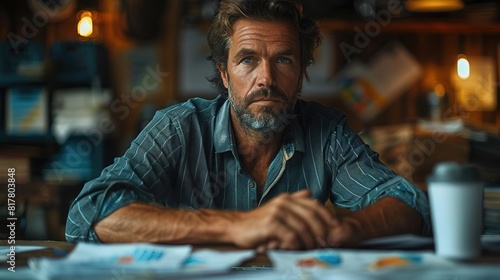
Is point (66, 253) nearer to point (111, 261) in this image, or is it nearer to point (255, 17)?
point (111, 261)

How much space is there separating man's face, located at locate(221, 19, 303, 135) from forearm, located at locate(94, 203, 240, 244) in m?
0.59

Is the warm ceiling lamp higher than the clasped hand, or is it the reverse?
the warm ceiling lamp

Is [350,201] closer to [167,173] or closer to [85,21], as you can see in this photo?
[167,173]

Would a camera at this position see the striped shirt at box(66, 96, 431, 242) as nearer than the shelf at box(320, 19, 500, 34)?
Yes

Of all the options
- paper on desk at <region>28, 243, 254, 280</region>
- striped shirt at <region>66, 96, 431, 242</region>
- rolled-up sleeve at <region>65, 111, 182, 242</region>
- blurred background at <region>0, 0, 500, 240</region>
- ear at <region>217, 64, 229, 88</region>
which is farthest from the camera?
blurred background at <region>0, 0, 500, 240</region>

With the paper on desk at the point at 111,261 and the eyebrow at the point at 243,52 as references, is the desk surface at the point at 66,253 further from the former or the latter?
the eyebrow at the point at 243,52

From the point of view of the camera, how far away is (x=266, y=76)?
208 cm

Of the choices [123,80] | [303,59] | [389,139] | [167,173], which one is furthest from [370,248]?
[123,80]

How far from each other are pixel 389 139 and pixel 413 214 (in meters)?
2.51

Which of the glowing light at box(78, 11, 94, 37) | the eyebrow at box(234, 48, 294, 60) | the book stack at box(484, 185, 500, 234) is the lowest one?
the book stack at box(484, 185, 500, 234)

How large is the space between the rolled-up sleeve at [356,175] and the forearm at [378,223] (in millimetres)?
65

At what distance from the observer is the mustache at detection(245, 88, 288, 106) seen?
2.09 meters

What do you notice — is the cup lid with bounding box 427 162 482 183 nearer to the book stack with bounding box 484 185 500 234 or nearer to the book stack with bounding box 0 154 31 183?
the book stack with bounding box 484 185 500 234

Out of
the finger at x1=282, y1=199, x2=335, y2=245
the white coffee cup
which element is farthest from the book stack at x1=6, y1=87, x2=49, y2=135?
the white coffee cup
